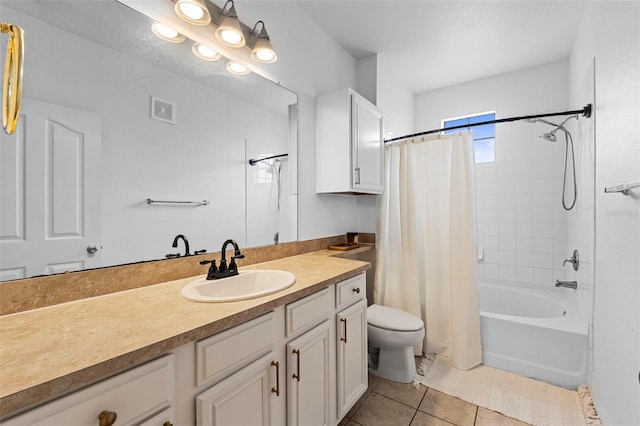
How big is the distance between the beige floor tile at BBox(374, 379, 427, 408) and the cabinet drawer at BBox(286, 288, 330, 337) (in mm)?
961

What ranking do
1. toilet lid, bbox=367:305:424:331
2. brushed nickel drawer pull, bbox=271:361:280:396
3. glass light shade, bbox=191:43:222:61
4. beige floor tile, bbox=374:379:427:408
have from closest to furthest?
1. brushed nickel drawer pull, bbox=271:361:280:396
2. glass light shade, bbox=191:43:222:61
3. beige floor tile, bbox=374:379:427:408
4. toilet lid, bbox=367:305:424:331

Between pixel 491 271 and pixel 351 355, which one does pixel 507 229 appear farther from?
pixel 351 355

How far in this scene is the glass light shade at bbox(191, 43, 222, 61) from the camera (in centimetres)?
139

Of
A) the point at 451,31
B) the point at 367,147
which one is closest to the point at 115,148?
the point at 367,147

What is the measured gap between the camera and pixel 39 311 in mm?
908

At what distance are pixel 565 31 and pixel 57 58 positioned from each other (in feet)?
11.1

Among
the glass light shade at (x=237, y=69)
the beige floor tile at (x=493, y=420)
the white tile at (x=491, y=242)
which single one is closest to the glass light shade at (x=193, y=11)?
the glass light shade at (x=237, y=69)

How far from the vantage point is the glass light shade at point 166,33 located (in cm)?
124

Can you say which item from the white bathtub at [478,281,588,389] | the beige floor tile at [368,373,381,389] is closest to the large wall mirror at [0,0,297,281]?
the beige floor tile at [368,373,381,389]

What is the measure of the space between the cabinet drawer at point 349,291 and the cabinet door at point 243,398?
1.65 feet

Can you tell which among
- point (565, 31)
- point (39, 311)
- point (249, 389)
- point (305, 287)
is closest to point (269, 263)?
point (305, 287)

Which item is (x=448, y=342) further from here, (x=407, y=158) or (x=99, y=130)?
(x=99, y=130)

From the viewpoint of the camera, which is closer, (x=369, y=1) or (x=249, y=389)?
(x=249, y=389)

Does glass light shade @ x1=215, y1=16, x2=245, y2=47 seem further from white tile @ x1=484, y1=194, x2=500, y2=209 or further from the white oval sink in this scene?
white tile @ x1=484, y1=194, x2=500, y2=209
